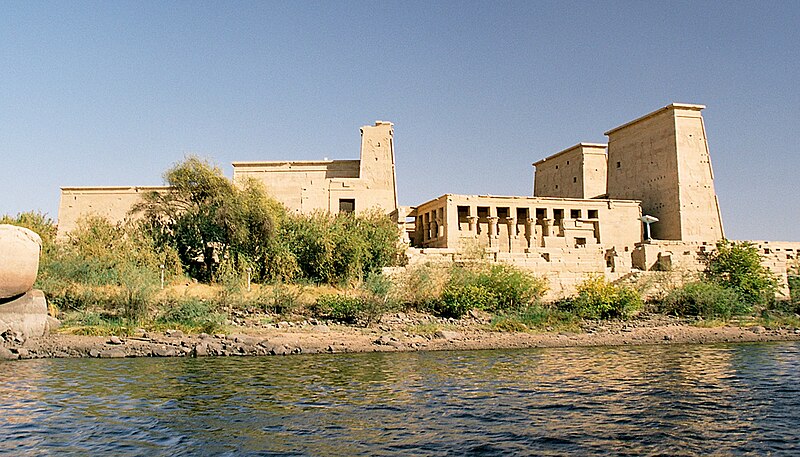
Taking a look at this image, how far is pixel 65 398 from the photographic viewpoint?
376 inches

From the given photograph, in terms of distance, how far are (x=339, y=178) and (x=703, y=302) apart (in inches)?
629

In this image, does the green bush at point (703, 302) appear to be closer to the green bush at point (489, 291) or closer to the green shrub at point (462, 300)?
the green bush at point (489, 291)

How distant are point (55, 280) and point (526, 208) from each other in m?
18.8

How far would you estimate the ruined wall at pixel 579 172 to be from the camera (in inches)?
1380

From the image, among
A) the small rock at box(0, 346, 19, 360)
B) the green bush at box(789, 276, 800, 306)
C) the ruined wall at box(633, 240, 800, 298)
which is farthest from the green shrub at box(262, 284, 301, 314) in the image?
the green bush at box(789, 276, 800, 306)

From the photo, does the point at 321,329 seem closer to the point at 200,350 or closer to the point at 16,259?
the point at 200,350

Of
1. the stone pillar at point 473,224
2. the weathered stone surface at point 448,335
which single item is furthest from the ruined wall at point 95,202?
the weathered stone surface at point 448,335

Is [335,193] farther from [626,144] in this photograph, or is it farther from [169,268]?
[626,144]

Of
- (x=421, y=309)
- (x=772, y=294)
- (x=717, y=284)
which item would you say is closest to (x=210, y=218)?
(x=421, y=309)

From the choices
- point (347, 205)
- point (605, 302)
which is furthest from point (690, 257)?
point (347, 205)

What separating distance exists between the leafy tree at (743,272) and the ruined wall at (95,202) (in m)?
23.4

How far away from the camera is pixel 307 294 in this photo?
2181 cm

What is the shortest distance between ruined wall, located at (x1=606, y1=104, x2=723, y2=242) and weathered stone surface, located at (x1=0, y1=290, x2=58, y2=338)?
2478 centimetres

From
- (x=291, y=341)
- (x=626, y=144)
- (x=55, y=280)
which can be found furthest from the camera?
(x=626, y=144)
